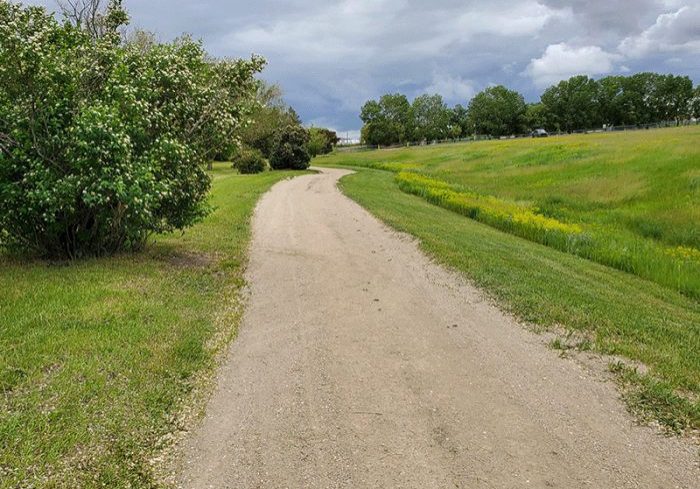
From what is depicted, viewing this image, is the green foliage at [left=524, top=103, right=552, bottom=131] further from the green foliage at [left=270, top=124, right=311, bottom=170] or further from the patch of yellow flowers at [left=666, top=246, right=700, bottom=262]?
the patch of yellow flowers at [left=666, top=246, right=700, bottom=262]

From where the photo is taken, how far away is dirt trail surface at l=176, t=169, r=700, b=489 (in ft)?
12.7

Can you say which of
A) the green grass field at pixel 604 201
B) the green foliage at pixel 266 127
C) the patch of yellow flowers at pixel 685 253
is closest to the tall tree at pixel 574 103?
the green foliage at pixel 266 127

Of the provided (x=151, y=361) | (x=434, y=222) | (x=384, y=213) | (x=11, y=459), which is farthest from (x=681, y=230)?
(x=11, y=459)

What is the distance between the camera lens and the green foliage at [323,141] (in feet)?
261

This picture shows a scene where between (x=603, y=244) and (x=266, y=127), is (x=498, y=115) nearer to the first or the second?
(x=266, y=127)

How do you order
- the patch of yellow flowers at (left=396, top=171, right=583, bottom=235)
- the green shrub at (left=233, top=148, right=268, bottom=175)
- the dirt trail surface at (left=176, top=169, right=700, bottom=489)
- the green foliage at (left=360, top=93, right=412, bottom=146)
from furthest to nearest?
the green foliage at (left=360, top=93, right=412, bottom=146), the green shrub at (left=233, top=148, right=268, bottom=175), the patch of yellow flowers at (left=396, top=171, right=583, bottom=235), the dirt trail surface at (left=176, top=169, right=700, bottom=489)

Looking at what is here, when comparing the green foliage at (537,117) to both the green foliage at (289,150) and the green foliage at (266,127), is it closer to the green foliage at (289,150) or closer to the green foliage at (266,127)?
the green foliage at (266,127)

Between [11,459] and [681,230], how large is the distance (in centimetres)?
1860

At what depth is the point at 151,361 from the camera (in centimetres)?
561

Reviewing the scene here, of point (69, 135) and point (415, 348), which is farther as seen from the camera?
point (69, 135)

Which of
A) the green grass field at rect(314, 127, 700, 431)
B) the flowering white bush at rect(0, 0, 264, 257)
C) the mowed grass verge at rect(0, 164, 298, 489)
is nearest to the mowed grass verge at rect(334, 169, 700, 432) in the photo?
the green grass field at rect(314, 127, 700, 431)

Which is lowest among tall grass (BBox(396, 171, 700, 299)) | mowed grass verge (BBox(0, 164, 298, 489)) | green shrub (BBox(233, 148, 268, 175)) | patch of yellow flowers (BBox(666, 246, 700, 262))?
patch of yellow flowers (BBox(666, 246, 700, 262))

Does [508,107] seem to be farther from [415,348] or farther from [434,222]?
[415,348]

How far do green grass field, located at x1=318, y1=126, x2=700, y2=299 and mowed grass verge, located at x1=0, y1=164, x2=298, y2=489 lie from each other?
973 centimetres
